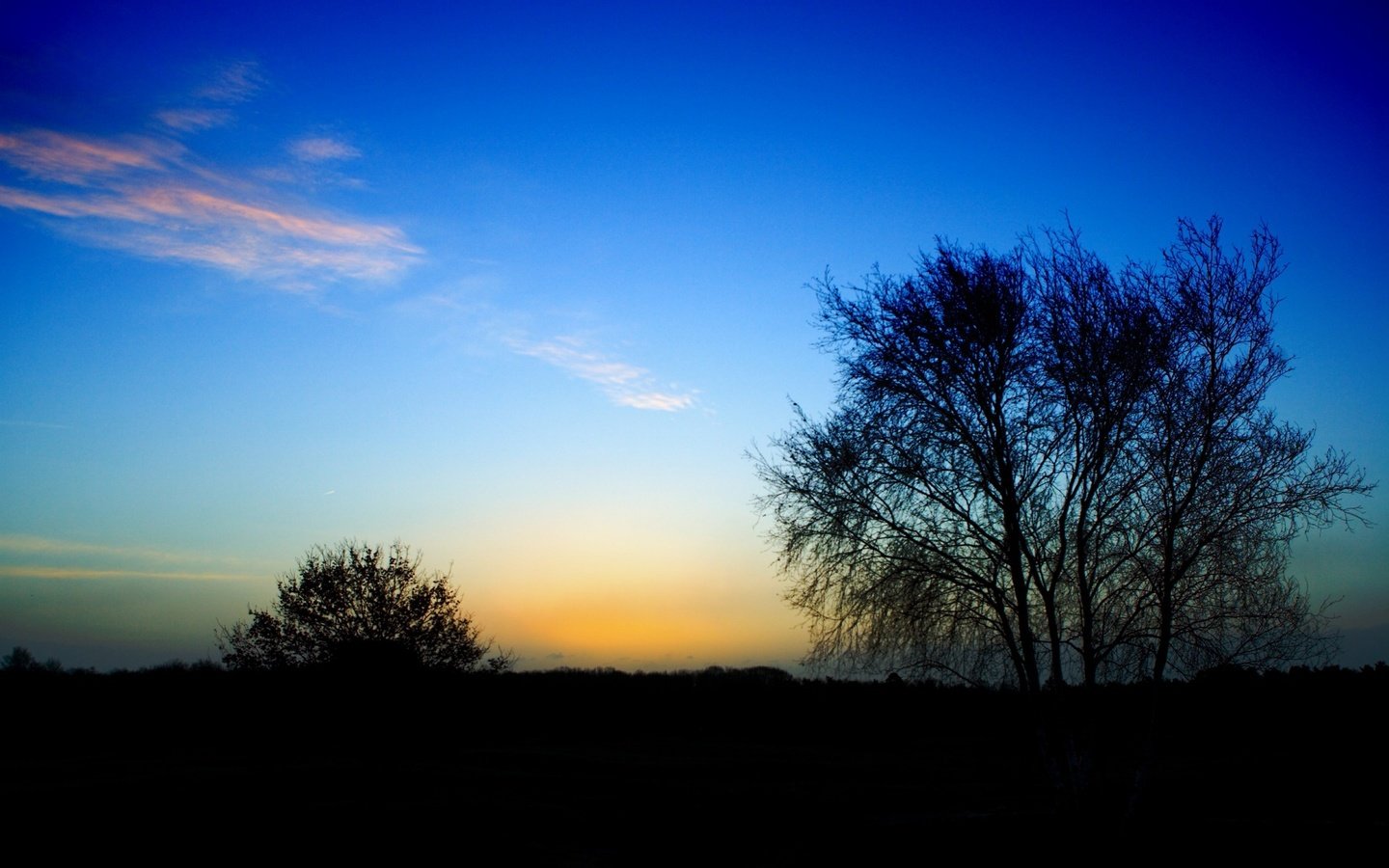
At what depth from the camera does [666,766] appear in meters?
32.5

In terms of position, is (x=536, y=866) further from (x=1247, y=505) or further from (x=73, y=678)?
(x=73, y=678)

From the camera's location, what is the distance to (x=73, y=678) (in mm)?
43000

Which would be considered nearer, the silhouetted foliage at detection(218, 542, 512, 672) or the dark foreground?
the dark foreground

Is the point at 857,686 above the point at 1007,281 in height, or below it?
below

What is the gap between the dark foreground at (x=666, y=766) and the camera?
15.3m

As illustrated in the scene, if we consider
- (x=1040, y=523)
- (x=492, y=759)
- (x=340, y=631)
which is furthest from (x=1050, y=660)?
(x=340, y=631)

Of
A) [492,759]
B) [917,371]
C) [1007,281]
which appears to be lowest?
[492,759]

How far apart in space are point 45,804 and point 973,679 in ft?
60.6

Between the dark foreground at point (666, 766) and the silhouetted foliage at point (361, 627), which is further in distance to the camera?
the silhouetted foliage at point (361, 627)

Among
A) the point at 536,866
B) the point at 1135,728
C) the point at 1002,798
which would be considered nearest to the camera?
the point at 536,866

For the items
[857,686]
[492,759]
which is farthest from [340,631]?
[857,686]

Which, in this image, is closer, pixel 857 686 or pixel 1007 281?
pixel 1007 281

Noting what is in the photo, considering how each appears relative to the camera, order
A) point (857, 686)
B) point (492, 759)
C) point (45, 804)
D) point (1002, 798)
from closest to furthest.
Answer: point (45, 804) < point (1002, 798) < point (492, 759) < point (857, 686)

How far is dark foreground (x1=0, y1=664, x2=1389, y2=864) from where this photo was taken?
15.3 metres
